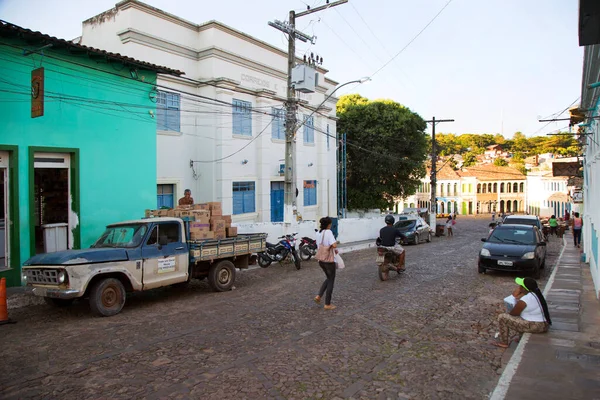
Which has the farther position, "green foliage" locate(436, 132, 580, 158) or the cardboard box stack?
"green foliage" locate(436, 132, 580, 158)

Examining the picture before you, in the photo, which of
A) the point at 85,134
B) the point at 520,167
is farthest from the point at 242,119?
the point at 520,167

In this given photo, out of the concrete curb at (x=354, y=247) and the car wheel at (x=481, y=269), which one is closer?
Result: the car wheel at (x=481, y=269)

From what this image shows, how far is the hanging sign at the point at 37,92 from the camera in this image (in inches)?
416

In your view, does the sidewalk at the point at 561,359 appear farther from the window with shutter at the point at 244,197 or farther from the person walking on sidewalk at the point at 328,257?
the window with shutter at the point at 244,197

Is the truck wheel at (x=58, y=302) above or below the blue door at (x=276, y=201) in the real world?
below

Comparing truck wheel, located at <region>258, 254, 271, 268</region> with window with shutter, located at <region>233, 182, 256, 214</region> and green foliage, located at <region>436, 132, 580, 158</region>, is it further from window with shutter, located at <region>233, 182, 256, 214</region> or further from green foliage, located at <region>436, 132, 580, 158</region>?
green foliage, located at <region>436, 132, 580, 158</region>

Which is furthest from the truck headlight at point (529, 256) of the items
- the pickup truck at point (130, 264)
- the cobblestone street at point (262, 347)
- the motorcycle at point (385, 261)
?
the pickup truck at point (130, 264)

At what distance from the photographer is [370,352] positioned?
6504mm

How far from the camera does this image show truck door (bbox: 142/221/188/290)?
9.30 m

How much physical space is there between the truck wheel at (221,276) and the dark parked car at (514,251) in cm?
733

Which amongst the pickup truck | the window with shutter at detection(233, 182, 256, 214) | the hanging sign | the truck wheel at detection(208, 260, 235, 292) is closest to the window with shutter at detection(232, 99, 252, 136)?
the window with shutter at detection(233, 182, 256, 214)

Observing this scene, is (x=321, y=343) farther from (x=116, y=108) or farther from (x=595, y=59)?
(x=116, y=108)

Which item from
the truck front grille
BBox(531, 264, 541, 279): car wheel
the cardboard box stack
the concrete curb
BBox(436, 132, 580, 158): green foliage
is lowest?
the concrete curb

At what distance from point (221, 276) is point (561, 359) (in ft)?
24.6
